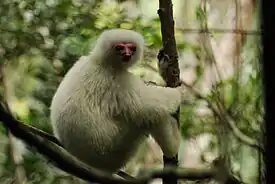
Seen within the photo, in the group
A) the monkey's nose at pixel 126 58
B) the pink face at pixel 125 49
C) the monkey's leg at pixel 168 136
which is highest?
the pink face at pixel 125 49

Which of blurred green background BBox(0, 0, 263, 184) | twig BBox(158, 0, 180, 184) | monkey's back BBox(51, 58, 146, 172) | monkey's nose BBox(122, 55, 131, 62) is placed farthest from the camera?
blurred green background BBox(0, 0, 263, 184)

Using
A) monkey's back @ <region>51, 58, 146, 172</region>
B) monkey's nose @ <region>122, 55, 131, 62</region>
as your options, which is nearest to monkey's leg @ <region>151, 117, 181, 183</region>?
monkey's back @ <region>51, 58, 146, 172</region>

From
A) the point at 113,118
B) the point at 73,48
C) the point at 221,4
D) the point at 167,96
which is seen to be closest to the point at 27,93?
the point at 73,48

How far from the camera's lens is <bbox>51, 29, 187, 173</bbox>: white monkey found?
285 cm

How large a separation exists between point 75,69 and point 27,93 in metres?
0.89

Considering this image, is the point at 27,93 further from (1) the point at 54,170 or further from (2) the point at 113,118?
(2) the point at 113,118

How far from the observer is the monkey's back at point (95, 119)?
9.29 feet

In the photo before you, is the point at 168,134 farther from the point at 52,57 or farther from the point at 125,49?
the point at 52,57

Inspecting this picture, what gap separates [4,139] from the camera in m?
3.68

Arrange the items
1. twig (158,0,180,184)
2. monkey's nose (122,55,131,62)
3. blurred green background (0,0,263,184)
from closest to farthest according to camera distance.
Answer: twig (158,0,180,184), monkey's nose (122,55,131,62), blurred green background (0,0,263,184)

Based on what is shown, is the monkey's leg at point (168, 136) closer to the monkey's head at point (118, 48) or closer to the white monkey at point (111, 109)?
the white monkey at point (111, 109)

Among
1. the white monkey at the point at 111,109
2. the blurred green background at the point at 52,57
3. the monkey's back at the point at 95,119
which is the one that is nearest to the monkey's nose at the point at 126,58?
the white monkey at the point at 111,109

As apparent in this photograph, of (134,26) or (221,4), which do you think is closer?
(134,26)

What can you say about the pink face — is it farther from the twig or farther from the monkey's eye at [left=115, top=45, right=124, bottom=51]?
the twig
